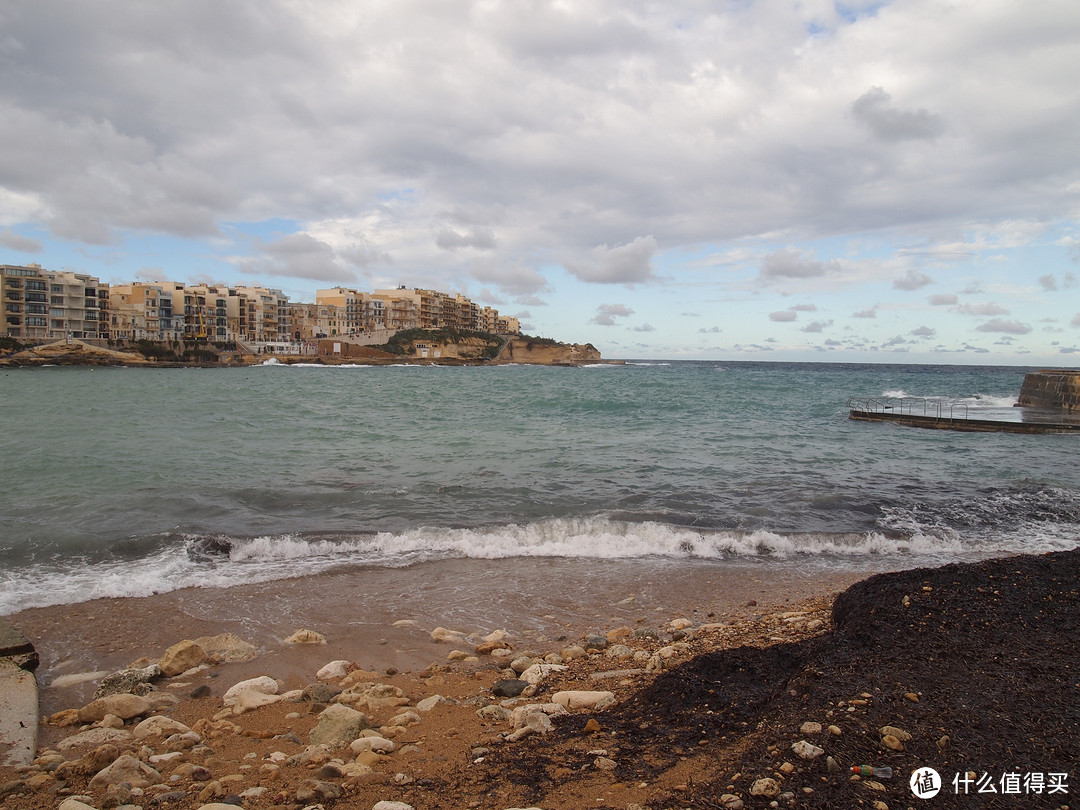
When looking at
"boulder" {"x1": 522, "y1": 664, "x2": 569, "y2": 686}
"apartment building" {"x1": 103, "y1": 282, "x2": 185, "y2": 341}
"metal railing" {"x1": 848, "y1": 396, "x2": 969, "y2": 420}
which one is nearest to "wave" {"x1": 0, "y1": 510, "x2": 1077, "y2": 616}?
"boulder" {"x1": 522, "y1": 664, "x2": 569, "y2": 686}

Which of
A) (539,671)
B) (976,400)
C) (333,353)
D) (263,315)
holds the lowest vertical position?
(539,671)

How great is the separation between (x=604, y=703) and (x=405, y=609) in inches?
157

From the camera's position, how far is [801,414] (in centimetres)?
3656

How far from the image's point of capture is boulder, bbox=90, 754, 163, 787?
12.9 feet

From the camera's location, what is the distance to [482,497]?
14398 mm

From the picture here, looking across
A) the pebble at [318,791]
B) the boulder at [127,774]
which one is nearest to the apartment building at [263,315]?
the boulder at [127,774]

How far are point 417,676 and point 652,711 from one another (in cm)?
264

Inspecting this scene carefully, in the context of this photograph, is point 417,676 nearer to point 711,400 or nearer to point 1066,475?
point 1066,475

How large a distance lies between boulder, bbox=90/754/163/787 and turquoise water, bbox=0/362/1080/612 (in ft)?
18.0

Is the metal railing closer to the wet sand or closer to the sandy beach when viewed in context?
the wet sand

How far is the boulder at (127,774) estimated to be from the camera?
392cm

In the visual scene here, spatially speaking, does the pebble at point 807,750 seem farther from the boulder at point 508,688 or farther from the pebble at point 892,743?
the boulder at point 508,688

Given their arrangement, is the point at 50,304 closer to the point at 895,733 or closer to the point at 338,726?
the point at 338,726

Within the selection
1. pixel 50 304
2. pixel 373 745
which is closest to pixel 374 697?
pixel 373 745
